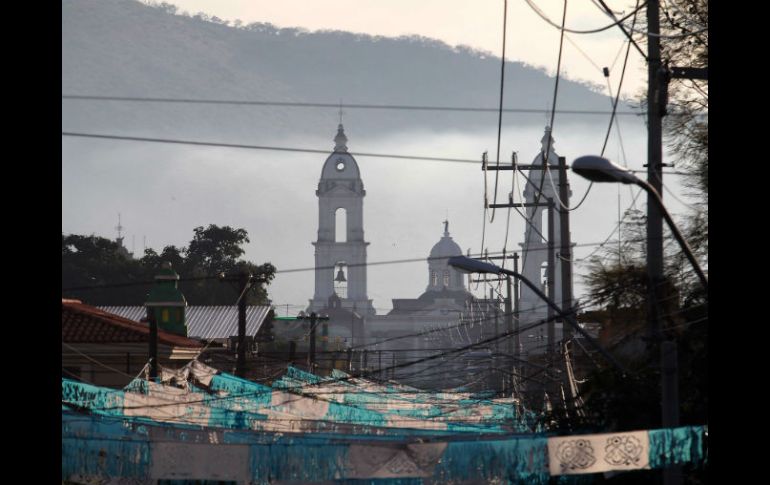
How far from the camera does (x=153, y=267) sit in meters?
72.0

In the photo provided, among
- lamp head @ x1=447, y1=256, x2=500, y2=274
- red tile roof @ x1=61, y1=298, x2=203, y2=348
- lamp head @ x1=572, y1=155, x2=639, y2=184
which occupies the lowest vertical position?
lamp head @ x1=572, y1=155, x2=639, y2=184

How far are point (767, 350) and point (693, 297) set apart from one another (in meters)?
17.5

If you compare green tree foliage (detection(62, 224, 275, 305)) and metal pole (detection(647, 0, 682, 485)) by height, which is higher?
green tree foliage (detection(62, 224, 275, 305))

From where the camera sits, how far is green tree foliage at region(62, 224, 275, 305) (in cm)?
6431

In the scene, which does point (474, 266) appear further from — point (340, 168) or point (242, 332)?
point (340, 168)

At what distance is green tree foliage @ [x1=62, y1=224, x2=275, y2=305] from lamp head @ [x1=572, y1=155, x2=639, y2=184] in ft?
175

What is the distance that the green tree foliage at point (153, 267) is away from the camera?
211 feet

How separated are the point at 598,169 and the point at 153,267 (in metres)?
64.1

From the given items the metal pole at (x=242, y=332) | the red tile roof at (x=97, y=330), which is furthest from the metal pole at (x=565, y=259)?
the red tile roof at (x=97, y=330)

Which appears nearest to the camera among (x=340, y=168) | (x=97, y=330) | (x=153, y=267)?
(x=97, y=330)

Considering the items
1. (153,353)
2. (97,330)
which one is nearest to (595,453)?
(153,353)

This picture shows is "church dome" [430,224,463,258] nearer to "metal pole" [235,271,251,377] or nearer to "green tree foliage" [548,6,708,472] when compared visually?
"metal pole" [235,271,251,377]

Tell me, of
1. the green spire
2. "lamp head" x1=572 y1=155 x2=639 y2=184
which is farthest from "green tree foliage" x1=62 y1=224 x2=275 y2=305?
"lamp head" x1=572 y1=155 x2=639 y2=184

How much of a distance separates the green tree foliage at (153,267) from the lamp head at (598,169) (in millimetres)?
53440
